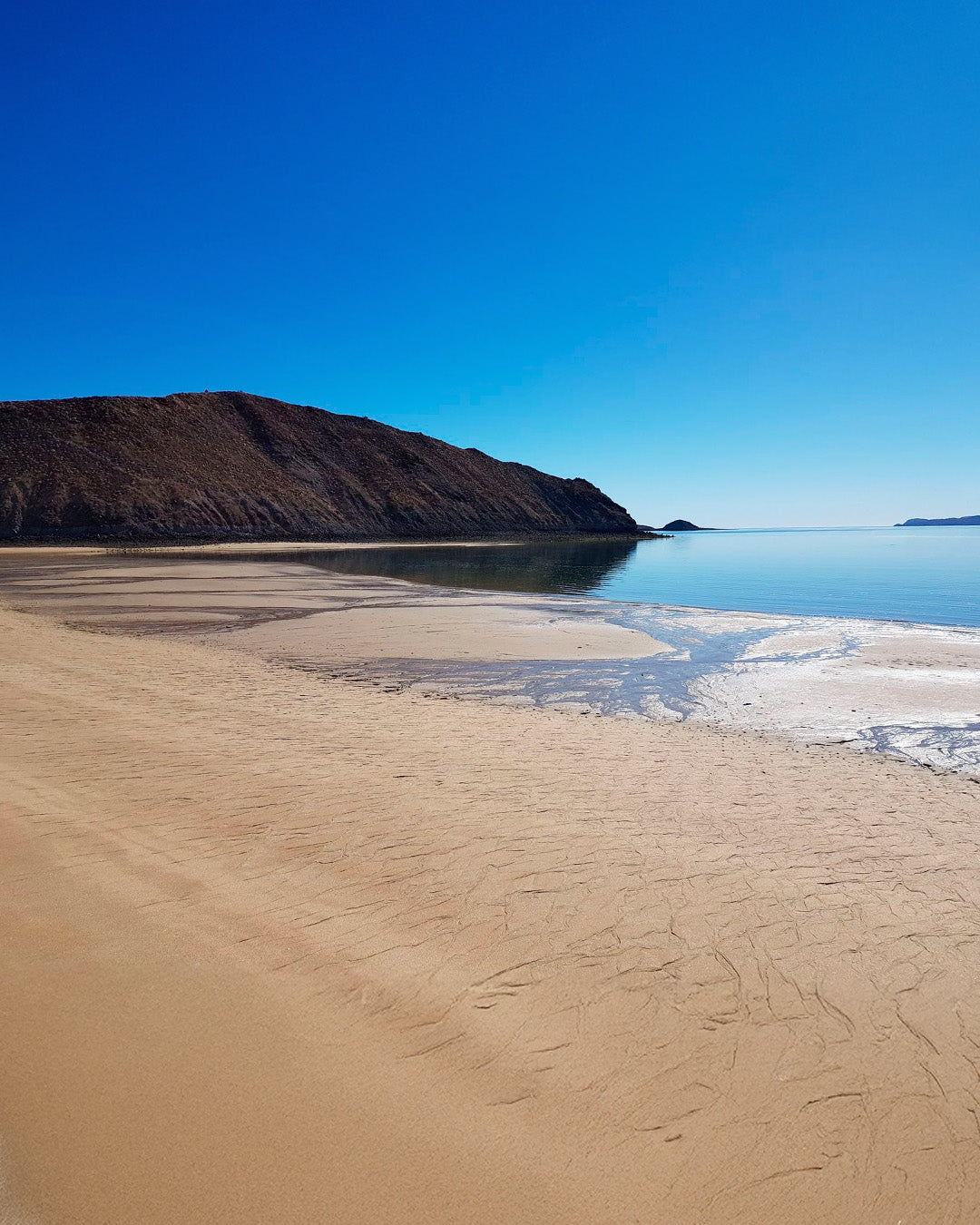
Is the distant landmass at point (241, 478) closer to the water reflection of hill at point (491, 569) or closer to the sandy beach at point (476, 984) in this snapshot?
the water reflection of hill at point (491, 569)

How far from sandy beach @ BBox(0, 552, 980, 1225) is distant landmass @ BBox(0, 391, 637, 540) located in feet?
205

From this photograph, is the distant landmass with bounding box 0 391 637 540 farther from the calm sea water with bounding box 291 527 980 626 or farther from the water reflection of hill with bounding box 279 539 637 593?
the calm sea water with bounding box 291 527 980 626

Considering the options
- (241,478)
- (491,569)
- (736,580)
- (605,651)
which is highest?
(241,478)

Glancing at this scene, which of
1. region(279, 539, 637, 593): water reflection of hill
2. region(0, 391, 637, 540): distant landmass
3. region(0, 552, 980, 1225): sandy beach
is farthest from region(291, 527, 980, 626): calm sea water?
region(0, 391, 637, 540): distant landmass

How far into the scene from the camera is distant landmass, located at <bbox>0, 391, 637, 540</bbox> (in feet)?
202

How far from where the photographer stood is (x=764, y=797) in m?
6.08

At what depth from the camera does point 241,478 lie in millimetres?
79875

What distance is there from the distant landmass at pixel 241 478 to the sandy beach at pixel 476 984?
2465 inches

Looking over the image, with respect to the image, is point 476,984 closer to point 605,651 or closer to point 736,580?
point 605,651

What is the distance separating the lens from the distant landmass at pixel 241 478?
202ft

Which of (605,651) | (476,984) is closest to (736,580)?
(605,651)

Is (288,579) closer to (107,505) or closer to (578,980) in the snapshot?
(578,980)

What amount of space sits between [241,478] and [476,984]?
84.9 meters

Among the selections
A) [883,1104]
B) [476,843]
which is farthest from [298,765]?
[883,1104]
